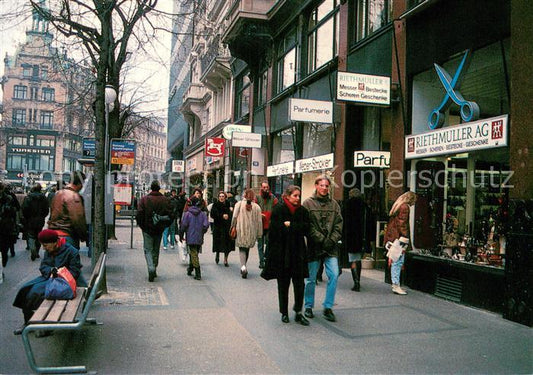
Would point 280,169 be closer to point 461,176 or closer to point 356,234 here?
point 461,176

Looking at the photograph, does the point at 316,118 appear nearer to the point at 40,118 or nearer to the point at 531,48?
the point at 531,48

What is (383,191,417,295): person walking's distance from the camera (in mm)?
9031

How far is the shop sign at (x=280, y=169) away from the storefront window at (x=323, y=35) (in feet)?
Result: 10.3

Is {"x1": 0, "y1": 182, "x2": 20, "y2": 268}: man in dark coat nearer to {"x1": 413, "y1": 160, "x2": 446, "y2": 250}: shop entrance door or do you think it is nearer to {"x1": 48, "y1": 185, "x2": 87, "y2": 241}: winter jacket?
{"x1": 48, "y1": 185, "x2": 87, "y2": 241}: winter jacket

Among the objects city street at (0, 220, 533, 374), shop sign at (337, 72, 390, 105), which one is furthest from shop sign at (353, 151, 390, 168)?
city street at (0, 220, 533, 374)

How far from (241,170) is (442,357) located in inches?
744

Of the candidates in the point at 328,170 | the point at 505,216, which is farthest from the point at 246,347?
the point at 328,170

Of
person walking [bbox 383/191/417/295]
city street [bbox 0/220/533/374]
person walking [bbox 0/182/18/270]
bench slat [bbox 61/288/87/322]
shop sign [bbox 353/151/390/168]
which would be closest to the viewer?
bench slat [bbox 61/288/87/322]

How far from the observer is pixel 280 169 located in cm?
1828

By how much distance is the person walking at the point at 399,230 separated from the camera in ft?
29.6

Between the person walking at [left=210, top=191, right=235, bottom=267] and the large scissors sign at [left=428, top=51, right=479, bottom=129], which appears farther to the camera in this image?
the person walking at [left=210, top=191, right=235, bottom=267]

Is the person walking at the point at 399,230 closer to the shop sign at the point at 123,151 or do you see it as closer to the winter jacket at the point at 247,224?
the winter jacket at the point at 247,224

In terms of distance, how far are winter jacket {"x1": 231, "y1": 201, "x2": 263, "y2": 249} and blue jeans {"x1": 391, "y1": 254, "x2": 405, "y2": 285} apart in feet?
10.2

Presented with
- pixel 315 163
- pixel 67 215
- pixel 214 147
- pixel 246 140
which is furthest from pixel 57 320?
pixel 214 147
